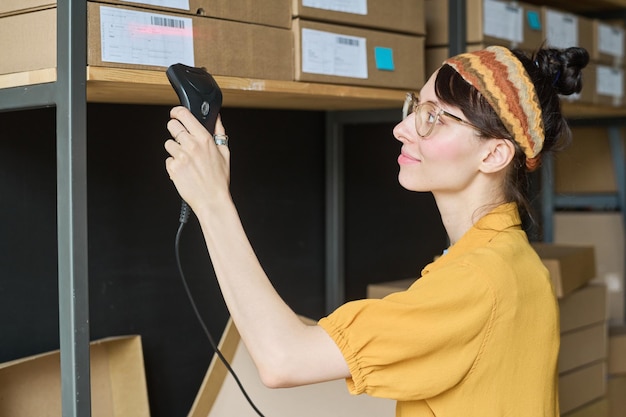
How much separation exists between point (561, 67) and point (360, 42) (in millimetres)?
A: 520

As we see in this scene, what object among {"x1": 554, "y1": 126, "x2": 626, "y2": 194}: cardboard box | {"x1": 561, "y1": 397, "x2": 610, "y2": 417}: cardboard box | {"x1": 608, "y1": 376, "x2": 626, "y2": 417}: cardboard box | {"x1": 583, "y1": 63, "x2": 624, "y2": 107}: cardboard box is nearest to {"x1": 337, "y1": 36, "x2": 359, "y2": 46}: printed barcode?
{"x1": 583, "y1": 63, "x2": 624, "y2": 107}: cardboard box

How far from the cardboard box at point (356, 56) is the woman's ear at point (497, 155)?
504 mm

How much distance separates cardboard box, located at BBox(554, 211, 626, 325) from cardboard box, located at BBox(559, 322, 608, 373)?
0.63 metres

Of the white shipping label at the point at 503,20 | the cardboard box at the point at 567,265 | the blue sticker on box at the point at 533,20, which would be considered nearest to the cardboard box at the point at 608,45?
the blue sticker on box at the point at 533,20

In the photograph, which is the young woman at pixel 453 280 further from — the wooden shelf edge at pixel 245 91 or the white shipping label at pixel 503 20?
the white shipping label at pixel 503 20

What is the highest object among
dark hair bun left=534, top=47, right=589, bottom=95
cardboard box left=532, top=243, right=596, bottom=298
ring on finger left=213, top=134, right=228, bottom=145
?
dark hair bun left=534, top=47, right=589, bottom=95

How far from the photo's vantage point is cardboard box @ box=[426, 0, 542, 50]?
78.9 inches

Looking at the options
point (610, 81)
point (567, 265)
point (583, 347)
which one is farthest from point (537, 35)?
point (583, 347)

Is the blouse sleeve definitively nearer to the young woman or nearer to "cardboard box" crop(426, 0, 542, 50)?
the young woman

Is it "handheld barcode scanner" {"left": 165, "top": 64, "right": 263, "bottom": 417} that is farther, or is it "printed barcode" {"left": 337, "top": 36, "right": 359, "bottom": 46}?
"printed barcode" {"left": 337, "top": 36, "right": 359, "bottom": 46}

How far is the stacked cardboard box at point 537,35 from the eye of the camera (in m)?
2.01

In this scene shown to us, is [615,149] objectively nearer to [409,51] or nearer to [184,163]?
[409,51]

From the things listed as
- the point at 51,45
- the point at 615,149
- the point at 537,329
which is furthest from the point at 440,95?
the point at 615,149

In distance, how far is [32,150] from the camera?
5.70 ft
